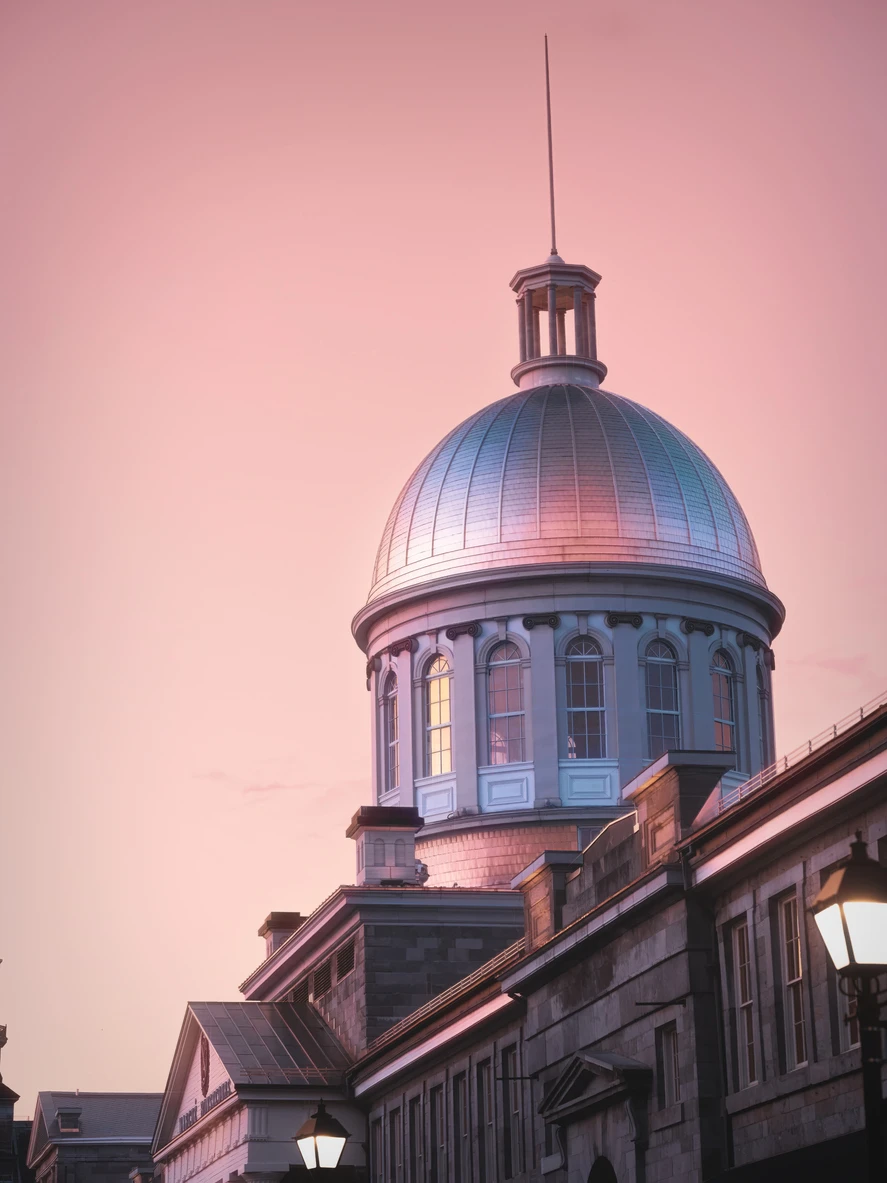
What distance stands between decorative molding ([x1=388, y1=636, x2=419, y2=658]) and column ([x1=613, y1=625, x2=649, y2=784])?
18.7 ft

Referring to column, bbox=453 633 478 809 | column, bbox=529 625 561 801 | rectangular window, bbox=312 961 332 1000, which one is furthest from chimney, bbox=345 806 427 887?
column, bbox=529 625 561 801

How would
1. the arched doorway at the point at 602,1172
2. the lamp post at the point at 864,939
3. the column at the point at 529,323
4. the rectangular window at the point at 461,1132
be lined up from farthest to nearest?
the column at the point at 529,323, the rectangular window at the point at 461,1132, the arched doorway at the point at 602,1172, the lamp post at the point at 864,939

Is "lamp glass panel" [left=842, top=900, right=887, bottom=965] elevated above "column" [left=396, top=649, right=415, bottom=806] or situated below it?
below

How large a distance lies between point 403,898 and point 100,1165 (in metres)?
51.5

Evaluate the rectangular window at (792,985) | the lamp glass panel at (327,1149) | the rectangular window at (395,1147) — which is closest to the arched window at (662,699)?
the rectangular window at (395,1147)

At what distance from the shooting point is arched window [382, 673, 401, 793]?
61.8 metres

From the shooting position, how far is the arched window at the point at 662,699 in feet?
191

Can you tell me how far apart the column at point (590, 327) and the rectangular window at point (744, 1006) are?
36.0 meters

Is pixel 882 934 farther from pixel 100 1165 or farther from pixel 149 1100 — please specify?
pixel 149 1100

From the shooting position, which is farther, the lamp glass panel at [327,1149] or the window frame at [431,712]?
the window frame at [431,712]

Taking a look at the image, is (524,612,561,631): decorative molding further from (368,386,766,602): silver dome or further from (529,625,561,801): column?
(368,386,766,602): silver dome

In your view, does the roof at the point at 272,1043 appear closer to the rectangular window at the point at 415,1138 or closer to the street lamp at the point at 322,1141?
the rectangular window at the point at 415,1138

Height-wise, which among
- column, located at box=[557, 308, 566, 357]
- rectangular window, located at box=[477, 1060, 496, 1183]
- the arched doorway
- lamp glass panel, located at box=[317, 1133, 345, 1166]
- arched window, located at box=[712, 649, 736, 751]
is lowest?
lamp glass panel, located at box=[317, 1133, 345, 1166]

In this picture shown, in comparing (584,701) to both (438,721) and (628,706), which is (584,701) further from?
(438,721)
